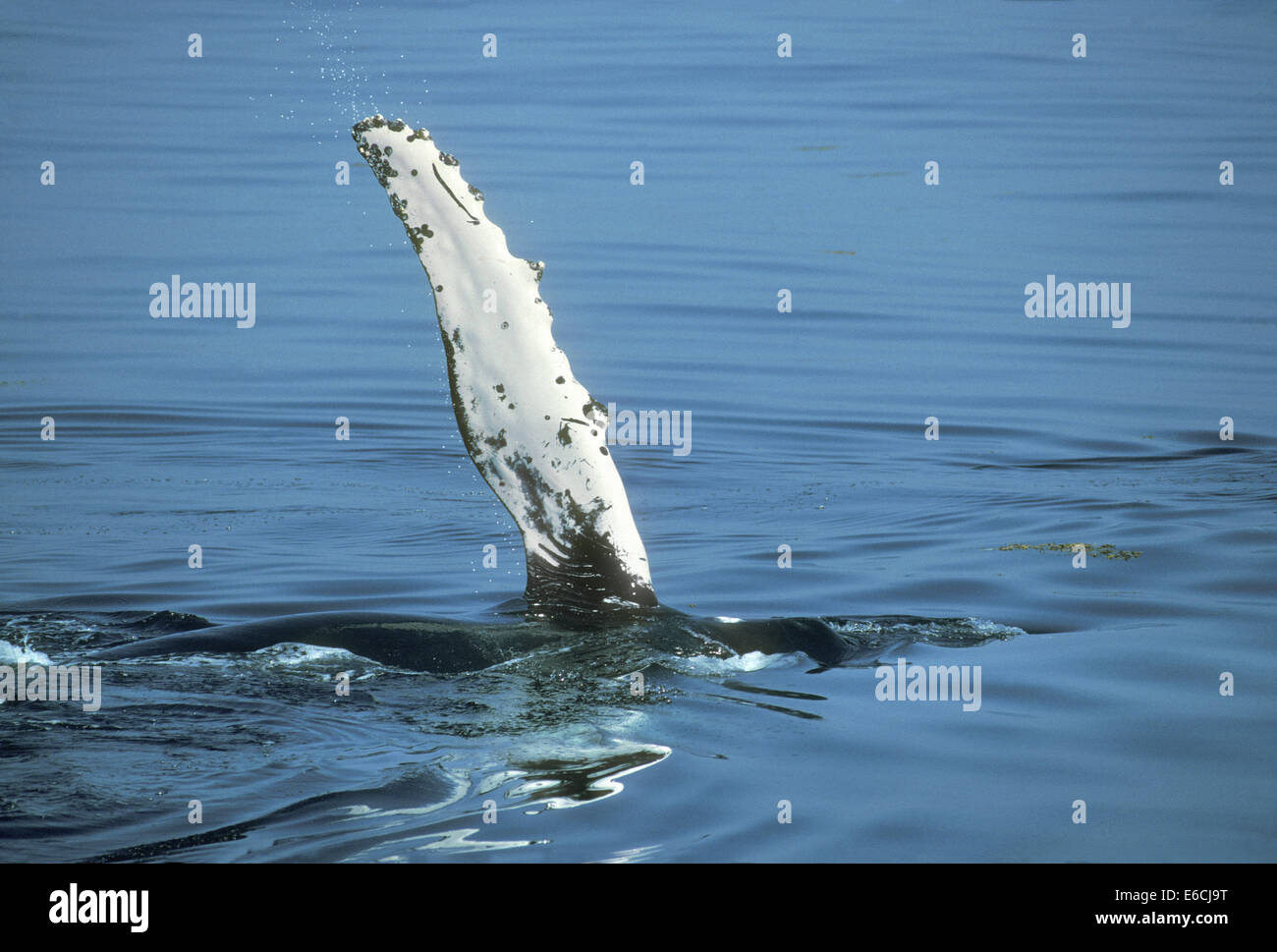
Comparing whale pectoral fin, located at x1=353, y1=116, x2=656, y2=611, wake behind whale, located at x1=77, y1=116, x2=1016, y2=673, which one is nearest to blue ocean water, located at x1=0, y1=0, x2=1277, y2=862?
wake behind whale, located at x1=77, y1=116, x2=1016, y2=673

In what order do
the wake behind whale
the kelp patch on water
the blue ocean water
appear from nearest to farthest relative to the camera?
the blue ocean water
the wake behind whale
the kelp patch on water

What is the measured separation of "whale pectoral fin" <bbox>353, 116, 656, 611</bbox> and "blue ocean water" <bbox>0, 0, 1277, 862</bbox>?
846 mm

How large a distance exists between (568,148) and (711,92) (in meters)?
8.00

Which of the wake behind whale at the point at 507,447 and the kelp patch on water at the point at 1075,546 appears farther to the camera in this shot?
the kelp patch on water at the point at 1075,546

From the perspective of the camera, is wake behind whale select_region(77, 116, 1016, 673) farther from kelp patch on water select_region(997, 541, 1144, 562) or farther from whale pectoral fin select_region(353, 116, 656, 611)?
kelp patch on water select_region(997, 541, 1144, 562)

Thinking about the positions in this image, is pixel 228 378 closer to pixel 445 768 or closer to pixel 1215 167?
pixel 445 768

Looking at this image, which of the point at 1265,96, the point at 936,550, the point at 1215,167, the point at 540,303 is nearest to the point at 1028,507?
the point at 936,550

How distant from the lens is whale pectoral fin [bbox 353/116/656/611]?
263 inches

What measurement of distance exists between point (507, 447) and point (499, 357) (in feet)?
1.25

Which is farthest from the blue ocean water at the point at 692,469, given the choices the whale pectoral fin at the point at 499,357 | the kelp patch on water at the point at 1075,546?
the whale pectoral fin at the point at 499,357

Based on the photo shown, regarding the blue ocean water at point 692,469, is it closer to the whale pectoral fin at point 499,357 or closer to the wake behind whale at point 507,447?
the wake behind whale at point 507,447

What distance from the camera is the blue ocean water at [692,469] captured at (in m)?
5.09

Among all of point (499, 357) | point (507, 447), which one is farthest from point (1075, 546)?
point (499, 357)
